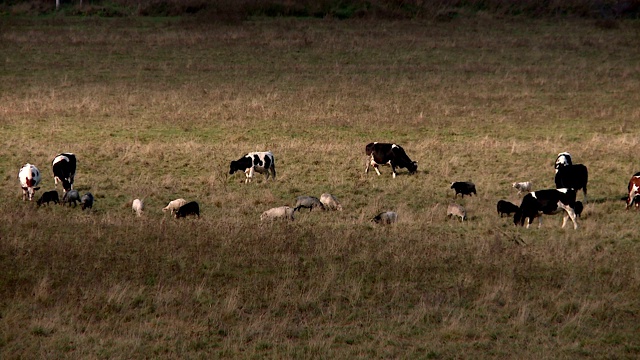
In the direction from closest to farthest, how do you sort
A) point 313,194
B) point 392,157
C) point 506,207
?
point 506,207 < point 313,194 < point 392,157

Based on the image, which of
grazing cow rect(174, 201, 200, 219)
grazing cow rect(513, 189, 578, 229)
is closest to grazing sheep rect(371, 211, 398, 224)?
grazing cow rect(513, 189, 578, 229)

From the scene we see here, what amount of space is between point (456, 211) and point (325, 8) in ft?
125

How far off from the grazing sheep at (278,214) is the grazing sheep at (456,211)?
9.45ft

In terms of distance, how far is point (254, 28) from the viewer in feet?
155

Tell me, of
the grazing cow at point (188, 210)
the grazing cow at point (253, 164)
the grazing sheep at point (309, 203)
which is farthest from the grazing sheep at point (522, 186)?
the grazing cow at point (188, 210)

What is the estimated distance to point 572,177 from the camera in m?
18.9

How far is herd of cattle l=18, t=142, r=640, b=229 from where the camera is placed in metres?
16.7

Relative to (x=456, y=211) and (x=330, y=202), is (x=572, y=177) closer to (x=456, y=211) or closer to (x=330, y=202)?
(x=456, y=211)

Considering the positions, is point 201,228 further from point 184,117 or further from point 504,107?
point 504,107

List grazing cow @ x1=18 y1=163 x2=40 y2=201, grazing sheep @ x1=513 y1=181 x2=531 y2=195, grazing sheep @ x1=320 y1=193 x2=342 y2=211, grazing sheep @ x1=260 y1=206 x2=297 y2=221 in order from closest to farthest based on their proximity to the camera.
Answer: grazing sheep @ x1=260 y1=206 x2=297 y2=221 → grazing sheep @ x1=320 y1=193 x2=342 y2=211 → grazing cow @ x1=18 y1=163 x2=40 y2=201 → grazing sheep @ x1=513 y1=181 x2=531 y2=195

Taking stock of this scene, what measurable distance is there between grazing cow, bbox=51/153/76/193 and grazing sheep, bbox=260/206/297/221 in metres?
4.75

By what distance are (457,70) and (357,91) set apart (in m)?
6.37

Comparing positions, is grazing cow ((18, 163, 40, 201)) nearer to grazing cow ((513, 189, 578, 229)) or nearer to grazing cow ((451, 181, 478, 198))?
grazing cow ((451, 181, 478, 198))

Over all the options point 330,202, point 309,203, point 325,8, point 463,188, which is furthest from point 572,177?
point 325,8
